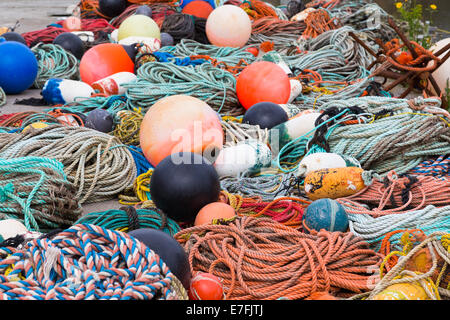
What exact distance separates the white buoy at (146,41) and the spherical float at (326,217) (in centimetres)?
479

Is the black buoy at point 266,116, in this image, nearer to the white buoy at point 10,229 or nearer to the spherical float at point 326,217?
the spherical float at point 326,217

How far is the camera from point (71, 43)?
8180mm

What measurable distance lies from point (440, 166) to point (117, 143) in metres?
2.75

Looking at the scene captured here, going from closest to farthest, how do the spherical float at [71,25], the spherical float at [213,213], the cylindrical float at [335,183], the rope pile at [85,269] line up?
the rope pile at [85,269] → the spherical float at [213,213] → the cylindrical float at [335,183] → the spherical float at [71,25]

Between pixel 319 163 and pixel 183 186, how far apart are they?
3.81 feet

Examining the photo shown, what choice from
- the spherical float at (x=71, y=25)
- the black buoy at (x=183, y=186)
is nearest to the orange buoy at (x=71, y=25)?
the spherical float at (x=71, y=25)

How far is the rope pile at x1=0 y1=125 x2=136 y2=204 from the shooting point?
13.6 feet

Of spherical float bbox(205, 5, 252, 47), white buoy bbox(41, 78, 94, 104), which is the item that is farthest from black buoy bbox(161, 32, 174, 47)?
white buoy bbox(41, 78, 94, 104)

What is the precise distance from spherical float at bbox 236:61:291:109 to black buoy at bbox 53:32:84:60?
373 centimetres

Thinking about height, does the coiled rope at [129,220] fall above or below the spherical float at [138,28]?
above

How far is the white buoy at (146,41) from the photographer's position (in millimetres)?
7543

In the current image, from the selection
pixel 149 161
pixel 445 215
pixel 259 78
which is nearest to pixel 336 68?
pixel 259 78

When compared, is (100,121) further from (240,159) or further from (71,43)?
(71,43)
